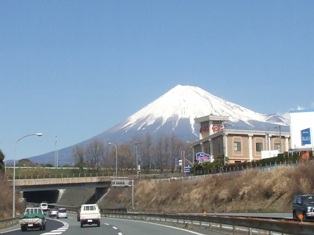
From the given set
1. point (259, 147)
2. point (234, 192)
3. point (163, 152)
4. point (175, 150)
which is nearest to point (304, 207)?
point (234, 192)

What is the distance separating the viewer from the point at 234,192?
67.9 meters

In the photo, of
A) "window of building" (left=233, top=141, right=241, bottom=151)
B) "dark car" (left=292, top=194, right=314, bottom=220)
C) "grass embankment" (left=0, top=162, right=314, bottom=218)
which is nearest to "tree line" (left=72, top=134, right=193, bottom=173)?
"grass embankment" (left=0, top=162, right=314, bottom=218)

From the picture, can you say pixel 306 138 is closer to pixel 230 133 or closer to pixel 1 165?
pixel 230 133

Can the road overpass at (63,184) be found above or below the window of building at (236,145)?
below

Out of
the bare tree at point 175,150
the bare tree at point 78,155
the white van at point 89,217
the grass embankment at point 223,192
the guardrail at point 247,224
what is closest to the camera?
the guardrail at point 247,224

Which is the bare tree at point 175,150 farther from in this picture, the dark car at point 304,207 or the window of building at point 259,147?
the dark car at point 304,207

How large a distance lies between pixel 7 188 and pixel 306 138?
140ft

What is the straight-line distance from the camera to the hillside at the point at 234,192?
5619 cm

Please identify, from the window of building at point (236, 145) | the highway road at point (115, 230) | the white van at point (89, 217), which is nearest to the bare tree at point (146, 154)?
the window of building at point (236, 145)

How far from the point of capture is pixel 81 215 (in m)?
43.2

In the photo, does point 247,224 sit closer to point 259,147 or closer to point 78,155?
point 259,147

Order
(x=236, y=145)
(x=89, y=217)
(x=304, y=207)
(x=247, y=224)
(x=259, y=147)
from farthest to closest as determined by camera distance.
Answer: (x=259, y=147), (x=236, y=145), (x=89, y=217), (x=304, y=207), (x=247, y=224)

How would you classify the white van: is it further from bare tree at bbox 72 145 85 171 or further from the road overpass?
bare tree at bbox 72 145 85 171

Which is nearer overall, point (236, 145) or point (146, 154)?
point (236, 145)
